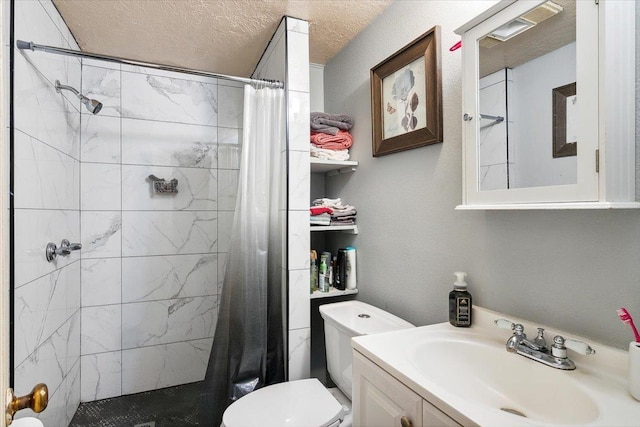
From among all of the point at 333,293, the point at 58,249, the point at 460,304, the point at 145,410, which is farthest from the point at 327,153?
the point at 145,410

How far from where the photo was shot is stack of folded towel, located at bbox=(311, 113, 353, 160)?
192cm

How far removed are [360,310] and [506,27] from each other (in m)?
1.30

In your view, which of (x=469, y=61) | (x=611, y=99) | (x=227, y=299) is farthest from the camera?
(x=227, y=299)

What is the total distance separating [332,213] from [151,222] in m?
1.28

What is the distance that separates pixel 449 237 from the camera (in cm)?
134

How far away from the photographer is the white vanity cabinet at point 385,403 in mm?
811

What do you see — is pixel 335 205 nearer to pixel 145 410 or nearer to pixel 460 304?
pixel 460 304

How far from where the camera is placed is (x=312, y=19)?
175cm

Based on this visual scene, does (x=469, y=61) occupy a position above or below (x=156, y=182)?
above

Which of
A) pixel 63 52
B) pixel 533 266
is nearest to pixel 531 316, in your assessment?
pixel 533 266

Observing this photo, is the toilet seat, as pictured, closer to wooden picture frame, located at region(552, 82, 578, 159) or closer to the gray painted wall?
the gray painted wall

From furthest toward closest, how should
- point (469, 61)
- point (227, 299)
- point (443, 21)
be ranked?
point (227, 299), point (443, 21), point (469, 61)

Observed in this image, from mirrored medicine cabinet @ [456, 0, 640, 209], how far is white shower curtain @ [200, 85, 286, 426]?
3.10 feet

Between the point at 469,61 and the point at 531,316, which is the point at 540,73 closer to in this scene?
the point at 469,61
